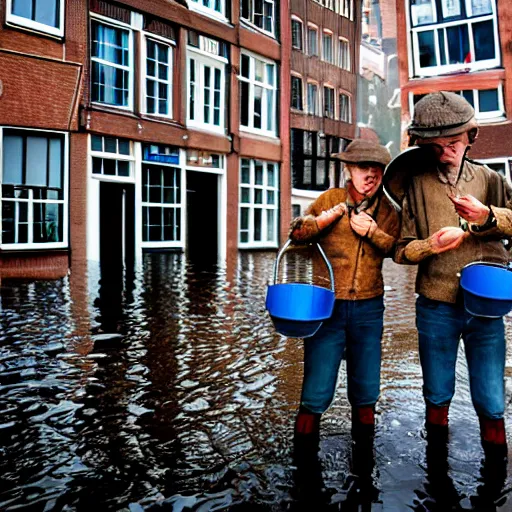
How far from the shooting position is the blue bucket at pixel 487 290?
2635 millimetres

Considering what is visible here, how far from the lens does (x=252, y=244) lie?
1948cm

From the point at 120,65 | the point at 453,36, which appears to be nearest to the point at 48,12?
the point at 120,65

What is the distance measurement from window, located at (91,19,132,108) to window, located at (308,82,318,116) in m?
8.58

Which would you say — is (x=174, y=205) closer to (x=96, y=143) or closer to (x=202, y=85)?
(x=96, y=143)

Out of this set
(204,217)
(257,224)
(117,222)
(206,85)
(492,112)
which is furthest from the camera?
(492,112)

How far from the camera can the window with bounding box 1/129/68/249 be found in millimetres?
12641

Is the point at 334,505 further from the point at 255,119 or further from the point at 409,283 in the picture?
the point at 255,119

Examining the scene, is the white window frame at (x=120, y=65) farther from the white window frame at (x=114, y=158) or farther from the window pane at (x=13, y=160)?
the window pane at (x=13, y=160)

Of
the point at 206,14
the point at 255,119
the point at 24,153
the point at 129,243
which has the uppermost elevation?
the point at 206,14

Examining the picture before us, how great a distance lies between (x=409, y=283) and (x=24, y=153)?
278 inches

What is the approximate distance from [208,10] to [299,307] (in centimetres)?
1618

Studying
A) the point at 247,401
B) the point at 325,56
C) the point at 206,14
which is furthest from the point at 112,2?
the point at 247,401

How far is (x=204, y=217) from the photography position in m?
18.3

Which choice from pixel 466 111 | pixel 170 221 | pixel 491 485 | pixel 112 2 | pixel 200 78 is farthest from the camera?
pixel 200 78
